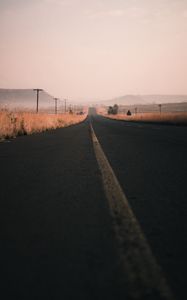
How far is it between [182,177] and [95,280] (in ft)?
12.6

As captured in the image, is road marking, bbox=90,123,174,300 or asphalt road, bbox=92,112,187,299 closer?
road marking, bbox=90,123,174,300

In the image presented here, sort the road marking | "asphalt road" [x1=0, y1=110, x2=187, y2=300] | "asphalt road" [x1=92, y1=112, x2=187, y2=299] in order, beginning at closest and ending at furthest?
1. the road marking
2. "asphalt road" [x1=0, y1=110, x2=187, y2=300]
3. "asphalt road" [x1=92, y1=112, x2=187, y2=299]

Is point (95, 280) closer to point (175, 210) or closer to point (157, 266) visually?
point (157, 266)

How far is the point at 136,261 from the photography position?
2125mm

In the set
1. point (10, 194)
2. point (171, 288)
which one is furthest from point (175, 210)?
point (10, 194)

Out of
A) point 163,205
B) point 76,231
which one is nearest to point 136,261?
point 76,231

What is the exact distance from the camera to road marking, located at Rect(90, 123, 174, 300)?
1.73 metres

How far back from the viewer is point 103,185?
15.8 feet

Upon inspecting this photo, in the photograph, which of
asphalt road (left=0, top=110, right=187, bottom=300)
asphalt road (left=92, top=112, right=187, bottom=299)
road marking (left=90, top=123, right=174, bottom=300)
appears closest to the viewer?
road marking (left=90, top=123, right=174, bottom=300)

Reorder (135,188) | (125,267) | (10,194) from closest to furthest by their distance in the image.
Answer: (125,267), (10,194), (135,188)

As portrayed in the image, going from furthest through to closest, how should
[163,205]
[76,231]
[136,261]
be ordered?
[163,205] < [76,231] < [136,261]

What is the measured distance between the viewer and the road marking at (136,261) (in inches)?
67.9

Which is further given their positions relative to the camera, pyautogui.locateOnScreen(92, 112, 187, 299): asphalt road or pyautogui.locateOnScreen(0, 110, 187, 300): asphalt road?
pyautogui.locateOnScreen(92, 112, 187, 299): asphalt road

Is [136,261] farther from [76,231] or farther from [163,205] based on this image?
[163,205]
